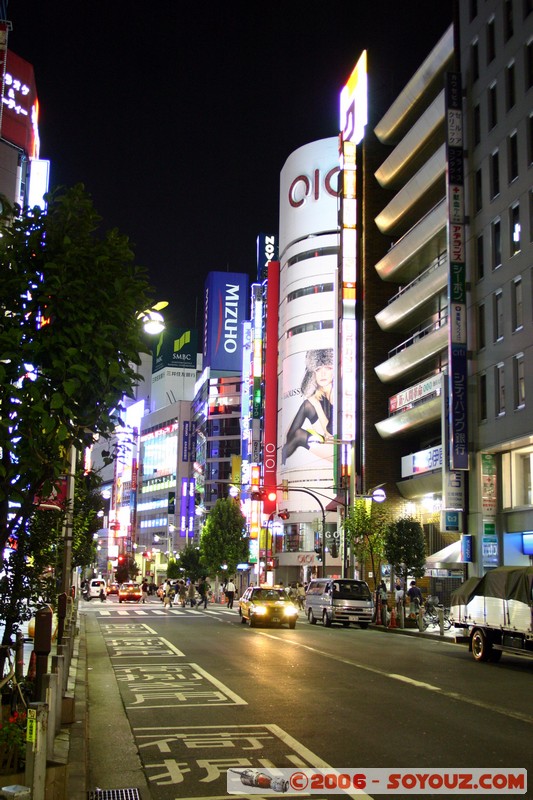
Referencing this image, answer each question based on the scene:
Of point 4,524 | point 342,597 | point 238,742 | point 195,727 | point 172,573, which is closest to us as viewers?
point 4,524

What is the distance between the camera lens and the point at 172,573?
11750 centimetres

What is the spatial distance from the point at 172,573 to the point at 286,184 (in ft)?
175

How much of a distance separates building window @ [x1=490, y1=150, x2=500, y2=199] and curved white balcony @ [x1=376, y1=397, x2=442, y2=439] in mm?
10979

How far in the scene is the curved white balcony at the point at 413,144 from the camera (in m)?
46.6

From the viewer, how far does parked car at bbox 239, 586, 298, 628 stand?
3381cm

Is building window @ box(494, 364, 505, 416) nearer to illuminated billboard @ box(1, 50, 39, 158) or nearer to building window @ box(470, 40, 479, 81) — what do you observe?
building window @ box(470, 40, 479, 81)

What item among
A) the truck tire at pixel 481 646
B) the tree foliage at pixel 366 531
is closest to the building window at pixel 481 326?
the tree foliage at pixel 366 531

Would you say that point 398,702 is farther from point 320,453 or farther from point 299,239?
point 299,239

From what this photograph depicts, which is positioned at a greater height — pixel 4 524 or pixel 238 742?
pixel 4 524

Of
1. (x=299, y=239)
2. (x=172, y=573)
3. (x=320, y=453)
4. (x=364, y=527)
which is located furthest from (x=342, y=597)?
(x=172, y=573)

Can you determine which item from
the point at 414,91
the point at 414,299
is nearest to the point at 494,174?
the point at 414,299

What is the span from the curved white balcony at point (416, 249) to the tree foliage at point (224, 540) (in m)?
39.7

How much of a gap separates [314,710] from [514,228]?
86.6 feet

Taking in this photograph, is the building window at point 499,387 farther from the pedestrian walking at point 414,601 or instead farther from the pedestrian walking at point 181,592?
the pedestrian walking at point 181,592
